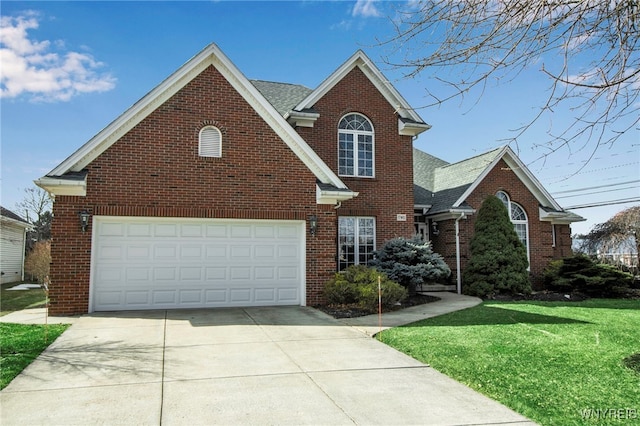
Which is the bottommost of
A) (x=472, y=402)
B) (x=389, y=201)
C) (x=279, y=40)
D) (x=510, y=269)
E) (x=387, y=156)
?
(x=472, y=402)

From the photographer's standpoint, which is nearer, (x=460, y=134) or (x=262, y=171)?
(x=460, y=134)

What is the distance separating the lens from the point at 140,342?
772 cm

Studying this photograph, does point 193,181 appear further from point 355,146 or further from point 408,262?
point 408,262

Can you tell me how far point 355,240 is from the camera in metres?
15.5

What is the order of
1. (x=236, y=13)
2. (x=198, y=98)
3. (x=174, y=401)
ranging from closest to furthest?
(x=174, y=401) → (x=236, y=13) → (x=198, y=98)

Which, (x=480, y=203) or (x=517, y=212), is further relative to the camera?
(x=517, y=212)

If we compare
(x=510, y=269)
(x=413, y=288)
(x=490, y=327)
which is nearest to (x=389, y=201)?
(x=413, y=288)

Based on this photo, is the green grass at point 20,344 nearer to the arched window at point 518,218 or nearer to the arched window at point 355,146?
the arched window at point 355,146

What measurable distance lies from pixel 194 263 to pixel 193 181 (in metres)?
2.10

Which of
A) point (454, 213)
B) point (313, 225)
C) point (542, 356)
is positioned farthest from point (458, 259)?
point (542, 356)

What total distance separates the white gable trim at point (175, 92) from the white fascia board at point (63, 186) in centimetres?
18

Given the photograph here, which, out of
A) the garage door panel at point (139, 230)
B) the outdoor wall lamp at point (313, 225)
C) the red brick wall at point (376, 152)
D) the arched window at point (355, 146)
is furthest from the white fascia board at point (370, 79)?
the garage door panel at point (139, 230)

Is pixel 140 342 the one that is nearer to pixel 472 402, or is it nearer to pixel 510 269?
pixel 472 402

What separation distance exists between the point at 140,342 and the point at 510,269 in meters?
12.3
